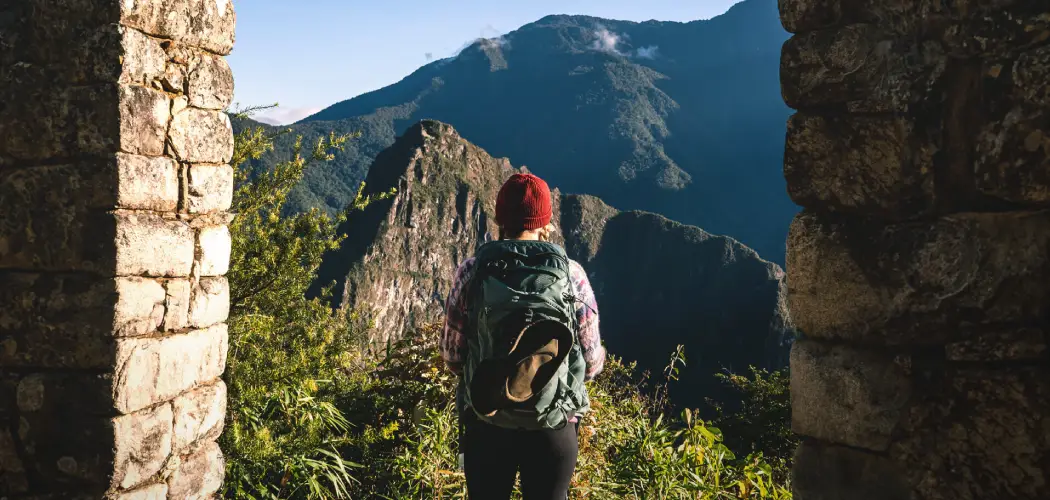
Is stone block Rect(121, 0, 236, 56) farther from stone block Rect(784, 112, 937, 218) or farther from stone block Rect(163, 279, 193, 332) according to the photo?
stone block Rect(784, 112, 937, 218)

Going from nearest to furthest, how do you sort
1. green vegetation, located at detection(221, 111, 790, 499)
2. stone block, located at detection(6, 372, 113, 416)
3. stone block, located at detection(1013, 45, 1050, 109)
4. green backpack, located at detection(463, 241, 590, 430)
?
stone block, located at detection(1013, 45, 1050, 109) → green backpack, located at detection(463, 241, 590, 430) → stone block, located at detection(6, 372, 113, 416) → green vegetation, located at detection(221, 111, 790, 499)

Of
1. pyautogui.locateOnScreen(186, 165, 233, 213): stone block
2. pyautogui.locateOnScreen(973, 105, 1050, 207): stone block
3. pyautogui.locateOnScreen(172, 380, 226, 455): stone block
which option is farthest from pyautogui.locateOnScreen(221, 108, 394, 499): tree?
pyautogui.locateOnScreen(973, 105, 1050, 207): stone block

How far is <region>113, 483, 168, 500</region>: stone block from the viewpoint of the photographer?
8.88ft

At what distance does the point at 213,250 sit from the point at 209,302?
0.23 metres

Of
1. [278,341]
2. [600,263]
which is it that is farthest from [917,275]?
[600,263]

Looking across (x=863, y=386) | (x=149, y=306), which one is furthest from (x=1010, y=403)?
(x=149, y=306)

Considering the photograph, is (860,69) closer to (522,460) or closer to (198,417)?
(522,460)

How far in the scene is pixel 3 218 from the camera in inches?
107

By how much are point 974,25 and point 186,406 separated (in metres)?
2.99

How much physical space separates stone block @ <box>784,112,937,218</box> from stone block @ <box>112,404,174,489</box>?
2450 millimetres

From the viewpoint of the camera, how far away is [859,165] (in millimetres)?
1904

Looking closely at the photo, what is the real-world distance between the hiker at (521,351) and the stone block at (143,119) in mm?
1330

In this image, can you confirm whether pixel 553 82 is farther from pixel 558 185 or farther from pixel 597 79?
pixel 558 185

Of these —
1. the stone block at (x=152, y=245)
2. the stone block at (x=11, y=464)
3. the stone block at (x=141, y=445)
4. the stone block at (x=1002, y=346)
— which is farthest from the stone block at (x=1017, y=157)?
the stone block at (x=11, y=464)
